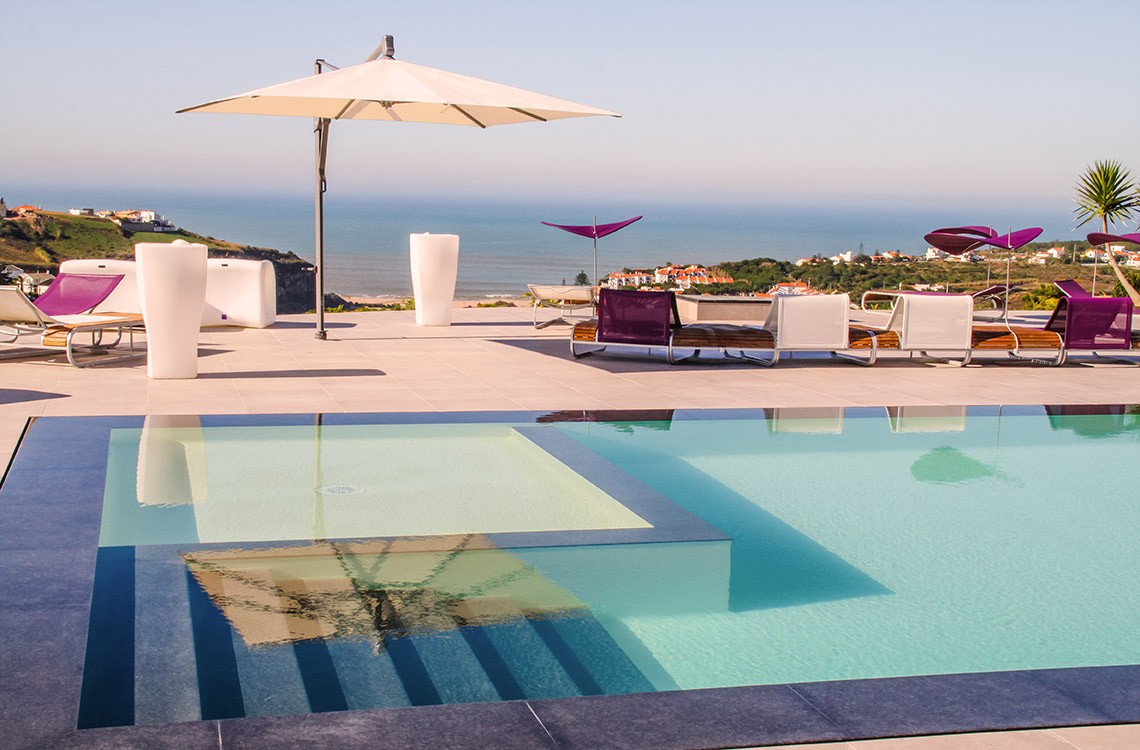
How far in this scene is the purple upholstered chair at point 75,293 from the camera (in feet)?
30.6

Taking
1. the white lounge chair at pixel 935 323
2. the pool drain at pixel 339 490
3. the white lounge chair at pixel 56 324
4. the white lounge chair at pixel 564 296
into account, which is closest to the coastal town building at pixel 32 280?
the white lounge chair at pixel 56 324

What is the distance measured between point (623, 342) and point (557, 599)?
250 inches

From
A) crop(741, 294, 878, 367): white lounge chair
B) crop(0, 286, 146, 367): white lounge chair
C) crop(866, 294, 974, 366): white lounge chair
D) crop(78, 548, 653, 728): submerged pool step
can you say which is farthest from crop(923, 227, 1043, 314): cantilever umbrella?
crop(78, 548, 653, 728): submerged pool step

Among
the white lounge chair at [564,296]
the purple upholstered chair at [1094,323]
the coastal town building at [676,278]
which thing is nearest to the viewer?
the purple upholstered chair at [1094,323]

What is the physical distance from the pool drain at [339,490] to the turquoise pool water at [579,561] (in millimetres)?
51

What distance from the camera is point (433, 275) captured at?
41.9 feet

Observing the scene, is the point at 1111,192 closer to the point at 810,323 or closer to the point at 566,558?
the point at 810,323

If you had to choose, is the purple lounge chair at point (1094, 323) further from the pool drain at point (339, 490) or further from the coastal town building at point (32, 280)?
the coastal town building at point (32, 280)

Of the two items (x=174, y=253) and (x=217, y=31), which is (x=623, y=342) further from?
(x=217, y=31)

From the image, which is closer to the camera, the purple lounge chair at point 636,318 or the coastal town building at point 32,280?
the purple lounge chair at point 636,318

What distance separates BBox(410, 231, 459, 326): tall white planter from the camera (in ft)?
41.1

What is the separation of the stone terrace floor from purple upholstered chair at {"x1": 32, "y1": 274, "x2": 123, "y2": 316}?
1.73 feet

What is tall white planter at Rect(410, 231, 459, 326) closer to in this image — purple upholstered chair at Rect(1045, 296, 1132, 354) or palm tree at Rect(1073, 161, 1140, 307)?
purple upholstered chair at Rect(1045, 296, 1132, 354)

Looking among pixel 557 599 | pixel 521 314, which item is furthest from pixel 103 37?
pixel 557 599
